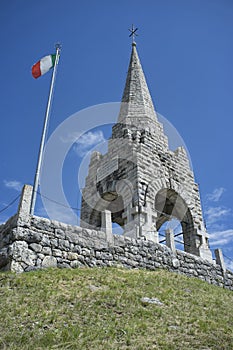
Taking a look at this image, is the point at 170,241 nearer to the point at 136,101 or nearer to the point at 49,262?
the point at 49,262

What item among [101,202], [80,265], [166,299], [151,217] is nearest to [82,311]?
[166,299]

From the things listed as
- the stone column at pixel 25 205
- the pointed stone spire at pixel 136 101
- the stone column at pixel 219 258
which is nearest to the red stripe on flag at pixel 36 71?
the pointed stone spire at pixel 136 101

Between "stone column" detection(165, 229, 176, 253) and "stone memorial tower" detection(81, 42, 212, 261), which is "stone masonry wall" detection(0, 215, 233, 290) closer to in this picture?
"stone column" detection(165, 229, 176, 253)

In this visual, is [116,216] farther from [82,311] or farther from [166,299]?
[82,311]

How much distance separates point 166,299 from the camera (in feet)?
24.4

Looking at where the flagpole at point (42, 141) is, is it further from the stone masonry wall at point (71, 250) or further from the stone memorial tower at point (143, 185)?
the stone memorial tower at point (143, 185)

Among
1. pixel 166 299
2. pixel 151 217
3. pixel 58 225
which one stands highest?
pixel 151 217

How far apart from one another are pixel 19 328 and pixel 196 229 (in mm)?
11477

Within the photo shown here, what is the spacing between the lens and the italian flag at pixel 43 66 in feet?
45.9

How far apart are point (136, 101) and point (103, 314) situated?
1564 cm

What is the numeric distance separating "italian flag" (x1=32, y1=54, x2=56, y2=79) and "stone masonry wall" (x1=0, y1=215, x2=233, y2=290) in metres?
7.82

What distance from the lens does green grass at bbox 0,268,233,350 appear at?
16.0 feet

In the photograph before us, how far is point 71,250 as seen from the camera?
9047 mm

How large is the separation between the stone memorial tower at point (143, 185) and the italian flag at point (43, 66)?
16.1 feet
